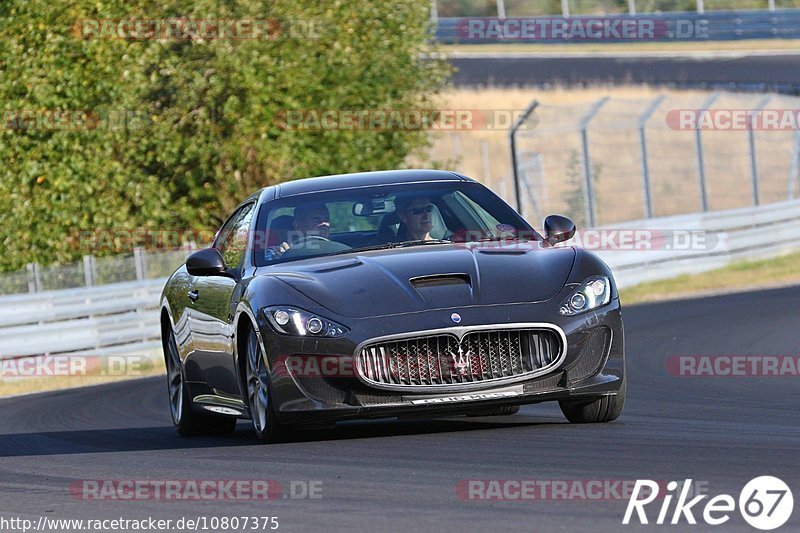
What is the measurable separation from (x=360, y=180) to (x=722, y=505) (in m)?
4.47

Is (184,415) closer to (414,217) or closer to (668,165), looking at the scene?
(414,217)

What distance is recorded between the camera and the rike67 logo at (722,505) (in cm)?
557

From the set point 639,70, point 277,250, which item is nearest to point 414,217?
point 277,250

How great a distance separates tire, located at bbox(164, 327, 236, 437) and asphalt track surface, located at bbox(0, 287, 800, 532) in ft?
0.41

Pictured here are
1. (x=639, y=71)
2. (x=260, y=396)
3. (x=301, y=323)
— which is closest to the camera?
(x=301, y=323)

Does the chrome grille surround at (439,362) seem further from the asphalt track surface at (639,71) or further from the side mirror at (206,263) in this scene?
the asphalt track surface at (639,71)

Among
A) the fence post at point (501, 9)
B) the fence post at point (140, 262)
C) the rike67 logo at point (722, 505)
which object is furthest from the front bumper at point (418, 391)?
the fence post at point (501, 9)

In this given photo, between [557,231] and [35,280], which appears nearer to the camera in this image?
[557,231]

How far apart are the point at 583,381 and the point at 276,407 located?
1528mm

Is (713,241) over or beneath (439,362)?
beneath

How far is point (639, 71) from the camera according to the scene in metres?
45.2

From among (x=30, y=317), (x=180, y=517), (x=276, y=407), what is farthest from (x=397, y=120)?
(x=180, y=517)

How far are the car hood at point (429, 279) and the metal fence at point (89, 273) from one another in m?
13.0

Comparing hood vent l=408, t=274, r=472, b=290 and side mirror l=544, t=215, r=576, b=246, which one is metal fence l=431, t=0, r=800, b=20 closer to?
side mirror l=544, t=215, r=576, b=246
